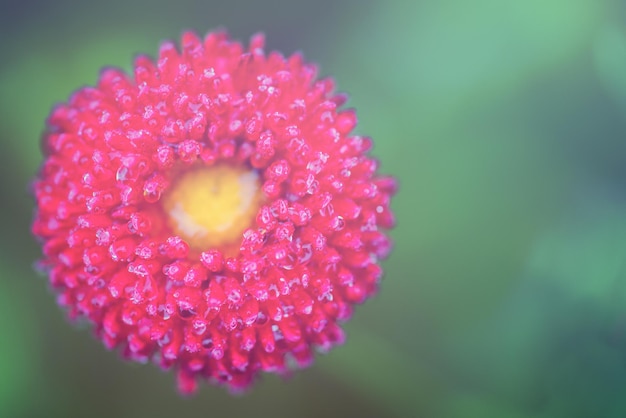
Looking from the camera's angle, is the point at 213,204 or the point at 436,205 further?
the point at 436,205

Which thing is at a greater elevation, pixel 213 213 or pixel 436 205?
pixel 436 205

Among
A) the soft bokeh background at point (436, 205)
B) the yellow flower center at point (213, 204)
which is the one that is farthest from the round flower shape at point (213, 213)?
the soft bokeh background at point (436, 205)

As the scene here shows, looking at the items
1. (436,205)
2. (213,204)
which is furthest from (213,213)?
(436,205)

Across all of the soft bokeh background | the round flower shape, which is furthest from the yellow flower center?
the soft bokeh background

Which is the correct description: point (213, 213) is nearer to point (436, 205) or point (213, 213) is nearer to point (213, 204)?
point (213, 204)

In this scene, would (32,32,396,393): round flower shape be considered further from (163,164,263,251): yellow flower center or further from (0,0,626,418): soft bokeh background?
(0,0,626,418): soft bokeh background

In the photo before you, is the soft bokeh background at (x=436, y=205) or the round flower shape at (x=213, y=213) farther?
the soft bokeh background at (x=436, y=205)

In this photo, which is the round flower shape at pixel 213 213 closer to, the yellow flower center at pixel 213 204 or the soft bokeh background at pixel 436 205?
the yellow flower center at pixel 213 204
